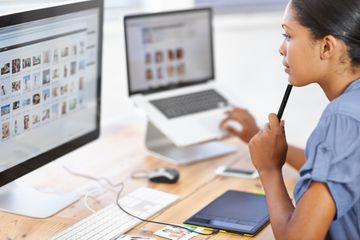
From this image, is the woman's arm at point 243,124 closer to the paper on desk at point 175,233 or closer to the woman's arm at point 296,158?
the woman's arm at point 296,158

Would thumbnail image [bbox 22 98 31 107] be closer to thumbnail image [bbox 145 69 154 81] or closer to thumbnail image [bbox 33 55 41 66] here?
thumbnail image [bbox 33 55 41 66]

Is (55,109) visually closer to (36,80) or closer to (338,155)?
(36,80)

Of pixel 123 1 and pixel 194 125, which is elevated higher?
pixel 123 1

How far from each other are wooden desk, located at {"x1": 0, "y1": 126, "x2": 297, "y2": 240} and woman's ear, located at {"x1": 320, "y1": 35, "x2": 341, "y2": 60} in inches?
16.9

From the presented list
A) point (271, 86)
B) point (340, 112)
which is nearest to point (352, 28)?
point (340, 112)

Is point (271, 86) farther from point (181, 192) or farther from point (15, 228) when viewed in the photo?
point (15, 228)

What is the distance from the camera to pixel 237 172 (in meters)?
1.94

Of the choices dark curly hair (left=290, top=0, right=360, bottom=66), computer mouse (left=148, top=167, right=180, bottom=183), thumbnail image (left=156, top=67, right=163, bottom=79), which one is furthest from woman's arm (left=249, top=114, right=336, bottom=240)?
thumbnail image (left=156, top=67, right=163, bottom=79)

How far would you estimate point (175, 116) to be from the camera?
208 centimetres

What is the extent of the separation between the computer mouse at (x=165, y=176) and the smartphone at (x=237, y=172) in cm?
14

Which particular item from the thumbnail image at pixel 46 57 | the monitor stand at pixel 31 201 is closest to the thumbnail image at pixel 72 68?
the thumbnail image at pixel 46 57

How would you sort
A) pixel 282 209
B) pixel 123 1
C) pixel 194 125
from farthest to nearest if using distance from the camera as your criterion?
pixel 123 1 → pixel 194 125 → pixel 282 209

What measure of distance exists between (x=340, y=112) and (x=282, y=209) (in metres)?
0.24

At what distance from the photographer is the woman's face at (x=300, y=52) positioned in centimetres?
138
